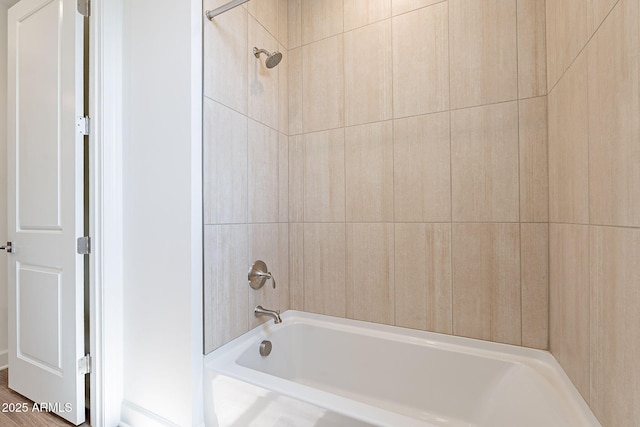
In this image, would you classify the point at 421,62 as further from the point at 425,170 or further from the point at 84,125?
the point at 84,125

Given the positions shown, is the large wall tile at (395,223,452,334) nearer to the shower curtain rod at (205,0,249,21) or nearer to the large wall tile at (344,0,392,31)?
the large wall tile at (344,0,392,31)

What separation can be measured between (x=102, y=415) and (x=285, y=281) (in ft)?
3.59

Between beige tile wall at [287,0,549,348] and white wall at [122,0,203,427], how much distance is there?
2.31 feet

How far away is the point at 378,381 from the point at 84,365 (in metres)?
1.49

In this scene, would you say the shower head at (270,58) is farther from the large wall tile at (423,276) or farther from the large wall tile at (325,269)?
the large wall tile at (423,276)

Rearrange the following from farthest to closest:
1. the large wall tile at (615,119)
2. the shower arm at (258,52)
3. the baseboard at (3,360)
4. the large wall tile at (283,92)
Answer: the baseboard at (3,360) < the large wall tile at (283,92) < the shower arm at (258,52) < the large wall tile at (615,119)

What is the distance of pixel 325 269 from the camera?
170 centimetres

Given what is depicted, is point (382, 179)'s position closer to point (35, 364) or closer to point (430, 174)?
point (430, 174)

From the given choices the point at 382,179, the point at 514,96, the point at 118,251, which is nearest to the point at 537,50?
the point at 514,96

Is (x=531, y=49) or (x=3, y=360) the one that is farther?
(x=3, y=360)

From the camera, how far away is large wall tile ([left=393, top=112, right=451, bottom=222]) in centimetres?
139

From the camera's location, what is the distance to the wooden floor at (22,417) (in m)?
1.42

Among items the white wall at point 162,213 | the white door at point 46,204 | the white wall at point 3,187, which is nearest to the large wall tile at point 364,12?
the white wall at point 162,213

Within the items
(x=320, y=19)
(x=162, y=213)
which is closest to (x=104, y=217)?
(x=162, y=213)
